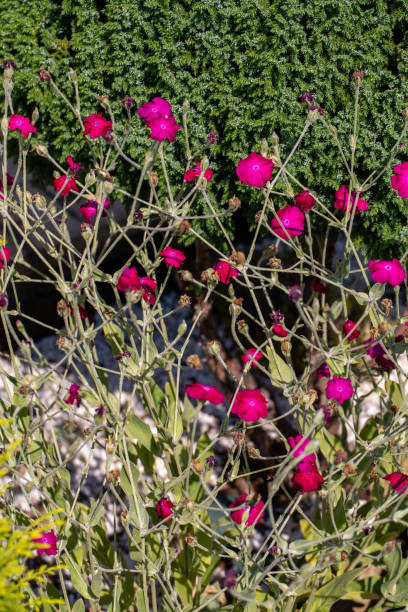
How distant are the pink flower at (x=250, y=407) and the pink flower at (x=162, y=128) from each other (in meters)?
0.65

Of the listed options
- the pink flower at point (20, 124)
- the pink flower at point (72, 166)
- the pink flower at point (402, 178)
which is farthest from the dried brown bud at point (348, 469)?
the pink flower at point (20, 124)

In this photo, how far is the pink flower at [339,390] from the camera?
1462 millimetres

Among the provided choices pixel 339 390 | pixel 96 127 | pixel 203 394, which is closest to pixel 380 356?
pixel 339 390

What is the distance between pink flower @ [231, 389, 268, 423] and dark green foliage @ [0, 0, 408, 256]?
0.67 metres

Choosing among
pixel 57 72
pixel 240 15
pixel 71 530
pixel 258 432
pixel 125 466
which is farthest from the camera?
pixel 258 432

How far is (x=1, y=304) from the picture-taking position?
1.35 metres

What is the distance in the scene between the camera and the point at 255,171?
1.52 m

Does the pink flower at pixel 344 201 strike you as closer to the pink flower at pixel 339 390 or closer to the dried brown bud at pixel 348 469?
the pink flower at pixel 339 390

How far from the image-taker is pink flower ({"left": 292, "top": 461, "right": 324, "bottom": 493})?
1.39 metres

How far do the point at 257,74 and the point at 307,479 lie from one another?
119 cm

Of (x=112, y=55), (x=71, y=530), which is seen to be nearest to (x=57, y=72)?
(x=112, y=55)

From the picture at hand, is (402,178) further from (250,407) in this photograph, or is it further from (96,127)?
(96,127)

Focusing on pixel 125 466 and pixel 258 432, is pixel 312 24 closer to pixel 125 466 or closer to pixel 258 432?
pixel 125 466

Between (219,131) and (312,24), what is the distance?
410mm
